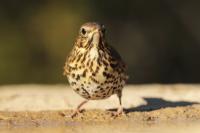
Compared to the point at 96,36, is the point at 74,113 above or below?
below

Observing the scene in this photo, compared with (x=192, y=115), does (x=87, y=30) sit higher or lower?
higher

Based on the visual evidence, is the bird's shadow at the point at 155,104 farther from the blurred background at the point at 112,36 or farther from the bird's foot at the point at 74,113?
the blurred background at the point at 112,36

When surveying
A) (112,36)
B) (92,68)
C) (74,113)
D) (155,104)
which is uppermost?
(92,68)

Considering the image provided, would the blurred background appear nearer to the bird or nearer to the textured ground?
the textured ground

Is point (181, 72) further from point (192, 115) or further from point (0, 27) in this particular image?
point (192, 115)

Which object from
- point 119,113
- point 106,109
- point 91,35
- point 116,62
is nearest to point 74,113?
point 119,113

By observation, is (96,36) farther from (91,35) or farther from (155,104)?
(155,104)

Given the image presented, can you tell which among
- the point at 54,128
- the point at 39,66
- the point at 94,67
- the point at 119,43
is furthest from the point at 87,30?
the point at 119,43

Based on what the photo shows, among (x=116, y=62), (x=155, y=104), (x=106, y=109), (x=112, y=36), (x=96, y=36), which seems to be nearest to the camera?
(x=96, y=36)
